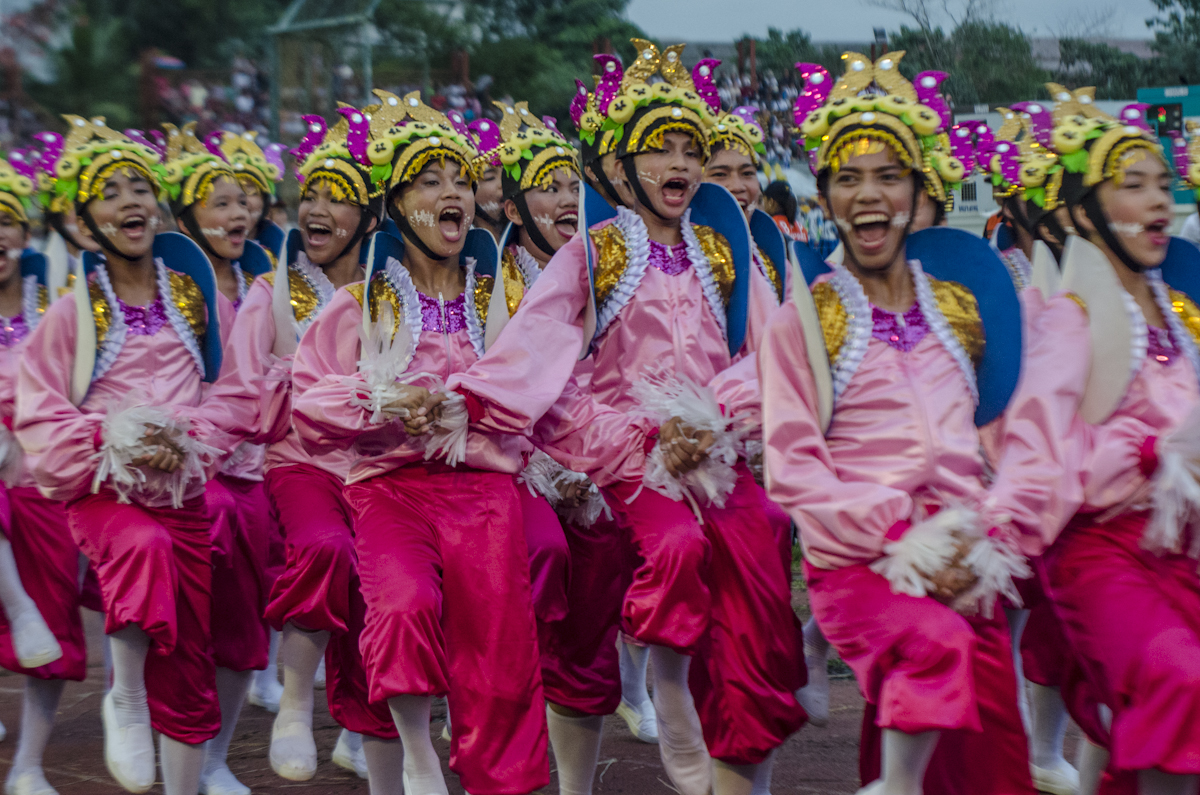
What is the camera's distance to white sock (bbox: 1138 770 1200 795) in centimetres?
327

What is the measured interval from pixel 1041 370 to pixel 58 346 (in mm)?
3572

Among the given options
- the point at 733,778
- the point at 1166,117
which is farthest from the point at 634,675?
the point at 1166,117

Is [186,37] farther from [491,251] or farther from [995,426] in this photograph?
[995,426]

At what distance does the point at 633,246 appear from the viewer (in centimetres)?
462

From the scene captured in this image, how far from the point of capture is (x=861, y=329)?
12.3 feet

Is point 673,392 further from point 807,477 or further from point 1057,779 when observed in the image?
point 1057,779

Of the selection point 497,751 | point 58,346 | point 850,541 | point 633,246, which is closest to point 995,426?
point 850,541

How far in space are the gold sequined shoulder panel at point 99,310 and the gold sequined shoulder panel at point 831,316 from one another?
2.84 meters

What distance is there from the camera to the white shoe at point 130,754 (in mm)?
4508

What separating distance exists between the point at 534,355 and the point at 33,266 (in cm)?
301

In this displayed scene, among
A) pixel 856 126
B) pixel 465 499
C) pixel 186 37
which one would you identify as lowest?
pixel 465 499

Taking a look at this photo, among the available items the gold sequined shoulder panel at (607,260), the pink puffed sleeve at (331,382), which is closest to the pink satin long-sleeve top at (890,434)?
the gold sequined shoulder panel at (607,260)

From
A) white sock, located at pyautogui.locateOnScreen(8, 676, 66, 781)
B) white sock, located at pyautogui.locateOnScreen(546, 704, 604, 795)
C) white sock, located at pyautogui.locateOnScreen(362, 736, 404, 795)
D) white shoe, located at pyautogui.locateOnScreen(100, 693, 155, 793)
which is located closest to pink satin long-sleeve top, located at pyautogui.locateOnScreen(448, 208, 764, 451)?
white sock, located at pyautogui.locateOnScreen(546, 704, 604, 795)

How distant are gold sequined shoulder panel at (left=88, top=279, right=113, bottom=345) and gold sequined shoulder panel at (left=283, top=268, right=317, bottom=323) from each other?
82cm
